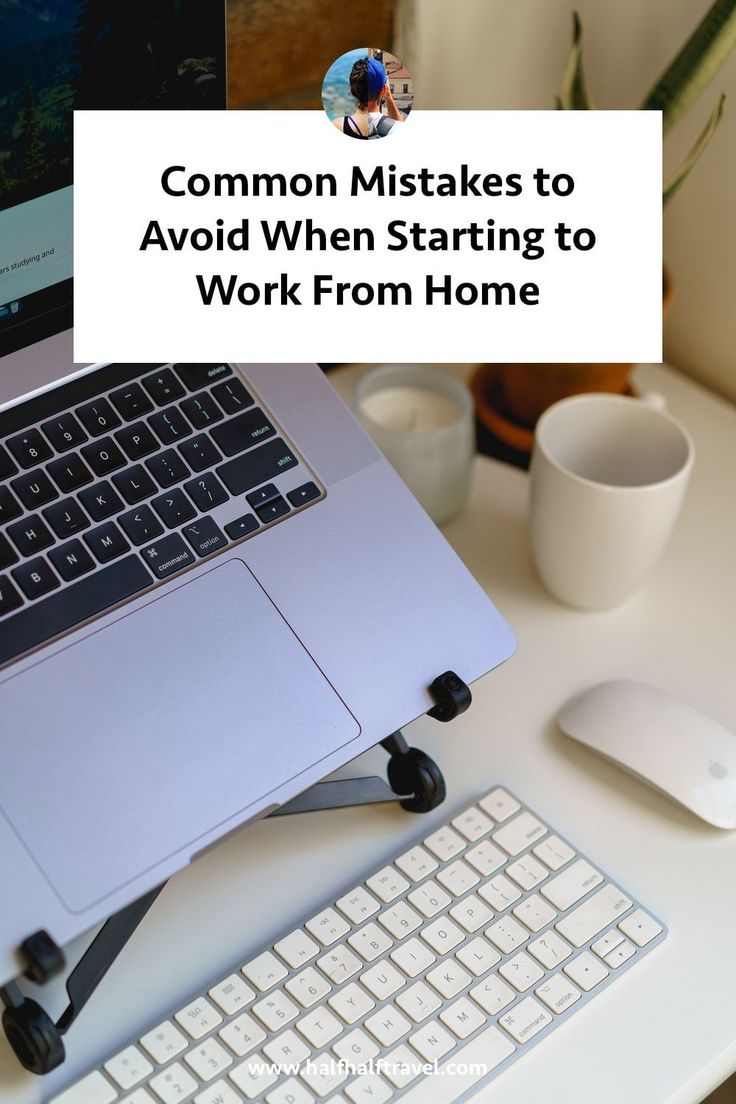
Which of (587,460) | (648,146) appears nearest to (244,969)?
(587,460)

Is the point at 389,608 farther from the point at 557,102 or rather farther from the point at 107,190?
the point at 557,102

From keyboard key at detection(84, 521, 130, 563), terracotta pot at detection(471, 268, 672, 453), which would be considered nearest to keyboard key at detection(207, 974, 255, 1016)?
keyboard key at detection(84, 521, 130, 563)

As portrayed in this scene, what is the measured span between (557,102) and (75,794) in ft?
1.82

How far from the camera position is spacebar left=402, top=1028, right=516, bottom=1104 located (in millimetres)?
499

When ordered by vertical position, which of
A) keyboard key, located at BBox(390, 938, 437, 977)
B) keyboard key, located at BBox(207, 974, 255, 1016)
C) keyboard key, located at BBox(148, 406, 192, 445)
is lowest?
keyboard key, located at BBox(207, 974, 255, 1016)

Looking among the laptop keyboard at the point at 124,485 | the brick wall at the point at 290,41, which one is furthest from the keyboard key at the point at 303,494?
the brick wall at the point at 290,41

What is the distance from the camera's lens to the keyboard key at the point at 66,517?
1.82 ft

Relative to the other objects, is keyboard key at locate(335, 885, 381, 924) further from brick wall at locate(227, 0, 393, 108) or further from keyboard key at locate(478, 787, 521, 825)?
brick wall at locate(227, 0, 393, 108)

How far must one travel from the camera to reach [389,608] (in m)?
0.58

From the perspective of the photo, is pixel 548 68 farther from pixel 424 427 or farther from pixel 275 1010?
pixel 275 1010

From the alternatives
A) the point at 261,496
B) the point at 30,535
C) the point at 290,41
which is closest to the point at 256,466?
the point at 261,496

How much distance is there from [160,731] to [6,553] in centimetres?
11

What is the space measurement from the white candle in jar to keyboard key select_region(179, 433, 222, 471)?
0.17 m

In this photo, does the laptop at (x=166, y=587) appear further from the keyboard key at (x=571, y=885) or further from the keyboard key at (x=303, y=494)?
the keyboard key at (x=571, y=885)
